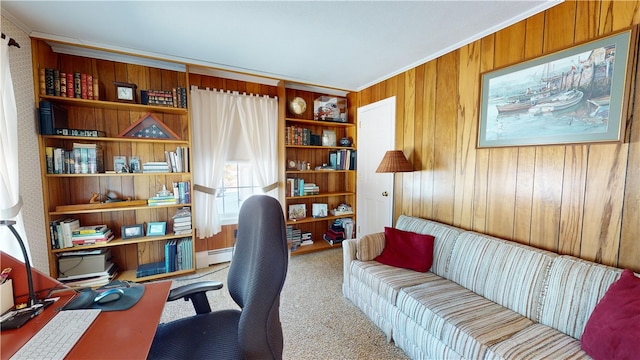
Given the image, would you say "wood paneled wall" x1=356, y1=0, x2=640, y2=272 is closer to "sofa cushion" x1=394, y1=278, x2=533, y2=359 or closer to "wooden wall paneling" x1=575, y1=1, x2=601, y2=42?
"wooden wall paneling" x1=575, y1=1, x2=601, y2=42

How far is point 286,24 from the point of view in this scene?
6.13 ft

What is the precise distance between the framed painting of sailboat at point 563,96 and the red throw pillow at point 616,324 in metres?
0.84

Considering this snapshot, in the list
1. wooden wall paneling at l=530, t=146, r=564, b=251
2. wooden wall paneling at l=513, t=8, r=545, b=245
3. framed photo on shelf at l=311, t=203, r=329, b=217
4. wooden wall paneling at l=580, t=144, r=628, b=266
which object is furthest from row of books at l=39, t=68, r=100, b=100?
wooden wall paneling at l=580, t=144, r=628, b=266

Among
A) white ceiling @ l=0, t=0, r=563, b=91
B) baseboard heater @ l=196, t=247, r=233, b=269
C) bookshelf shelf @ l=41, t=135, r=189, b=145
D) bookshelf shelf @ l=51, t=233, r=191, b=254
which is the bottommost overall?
baseboard heater @ l=196, t=247, r=233, b=269

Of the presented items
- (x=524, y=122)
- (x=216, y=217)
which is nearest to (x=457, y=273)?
(x=524, y=122)

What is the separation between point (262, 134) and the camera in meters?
3.19

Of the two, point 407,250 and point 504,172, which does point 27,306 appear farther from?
point 504,172

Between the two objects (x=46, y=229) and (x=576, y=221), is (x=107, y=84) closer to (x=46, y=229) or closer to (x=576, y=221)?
(x=46, y=229)

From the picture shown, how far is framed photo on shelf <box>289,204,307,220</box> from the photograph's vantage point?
3.43 m

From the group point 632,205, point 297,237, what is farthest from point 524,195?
point 297,237

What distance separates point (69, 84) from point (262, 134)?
1828mm

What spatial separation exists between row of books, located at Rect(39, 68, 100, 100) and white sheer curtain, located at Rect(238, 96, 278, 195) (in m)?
1.37

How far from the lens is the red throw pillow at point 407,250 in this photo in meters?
2.05

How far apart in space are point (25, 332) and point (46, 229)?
73.6 inches
